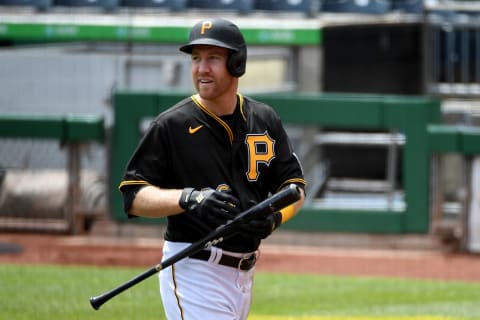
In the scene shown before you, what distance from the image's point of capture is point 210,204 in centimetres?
416

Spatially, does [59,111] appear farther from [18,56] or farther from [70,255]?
[70,255]

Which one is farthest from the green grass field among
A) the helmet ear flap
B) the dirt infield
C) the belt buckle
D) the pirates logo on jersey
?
the helmet ear flap

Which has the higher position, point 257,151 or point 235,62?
point 235,62

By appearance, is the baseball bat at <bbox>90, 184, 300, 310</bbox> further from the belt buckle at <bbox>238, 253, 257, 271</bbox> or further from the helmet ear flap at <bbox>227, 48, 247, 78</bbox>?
the helmet ear flap at <bbox>227, 48, 247, 78</bbox>

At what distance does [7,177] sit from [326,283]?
4.33m

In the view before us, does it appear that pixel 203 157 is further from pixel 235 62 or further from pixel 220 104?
pixel 235 62

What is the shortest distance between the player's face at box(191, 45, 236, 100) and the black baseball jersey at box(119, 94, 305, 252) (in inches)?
4.4

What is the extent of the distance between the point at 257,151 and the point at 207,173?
0.24m

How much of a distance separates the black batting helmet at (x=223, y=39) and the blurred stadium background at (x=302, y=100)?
26.1ft

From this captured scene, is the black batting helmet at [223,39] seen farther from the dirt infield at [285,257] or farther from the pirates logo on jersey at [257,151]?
the dirt infield at [285,257]

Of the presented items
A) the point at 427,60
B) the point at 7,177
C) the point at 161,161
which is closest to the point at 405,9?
the point at 427,60

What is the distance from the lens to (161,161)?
173 inches

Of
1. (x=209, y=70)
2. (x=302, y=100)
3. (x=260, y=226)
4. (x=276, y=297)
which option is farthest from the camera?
(x=302, y=100)

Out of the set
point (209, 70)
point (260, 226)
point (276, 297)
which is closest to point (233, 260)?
point (260, 226)
